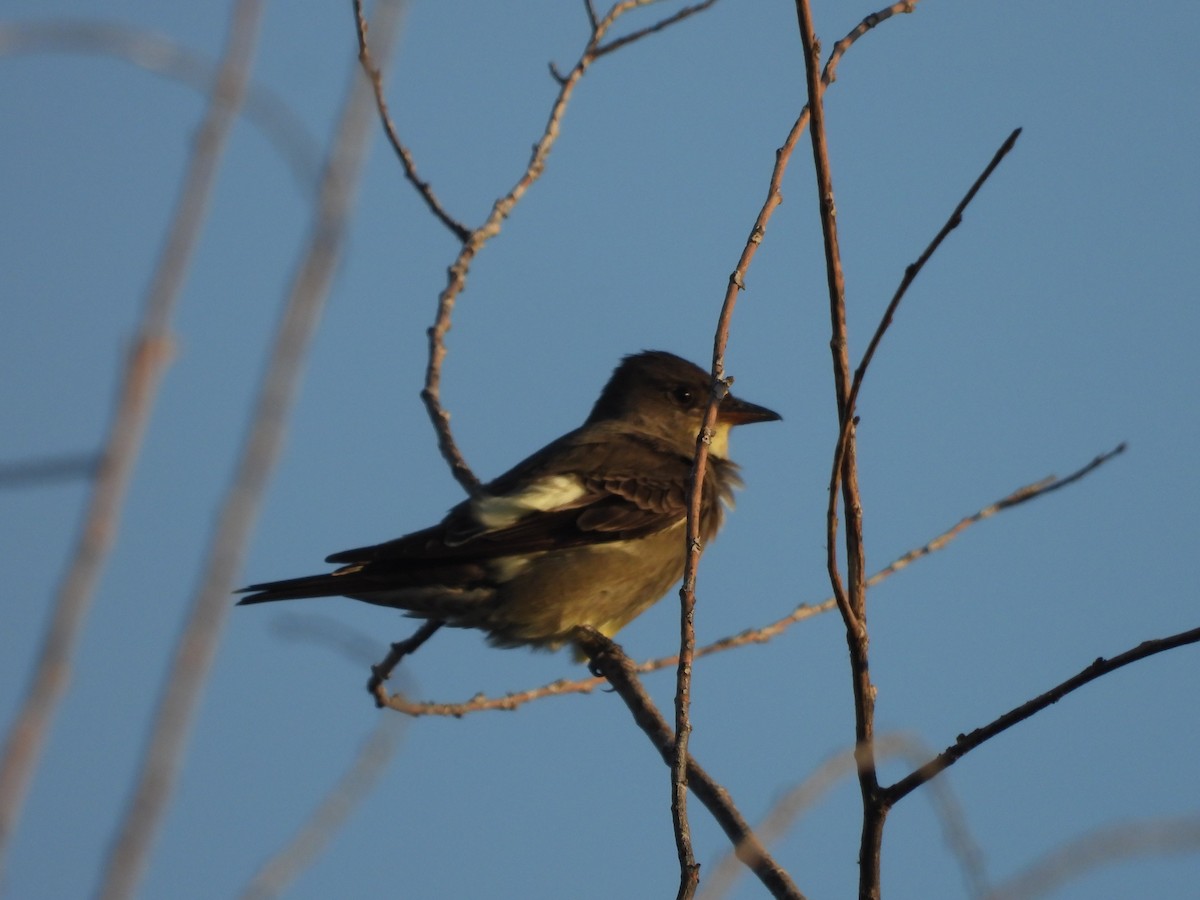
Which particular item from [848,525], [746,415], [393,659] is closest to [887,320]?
[848,525]

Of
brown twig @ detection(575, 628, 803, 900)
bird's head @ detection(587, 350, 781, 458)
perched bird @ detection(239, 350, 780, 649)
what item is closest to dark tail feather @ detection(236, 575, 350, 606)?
perched bird @ detection(239, 350, 780, 649)

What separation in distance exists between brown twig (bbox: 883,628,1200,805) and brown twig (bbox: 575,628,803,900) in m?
0.44

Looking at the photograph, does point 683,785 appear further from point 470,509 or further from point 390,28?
point 470,509

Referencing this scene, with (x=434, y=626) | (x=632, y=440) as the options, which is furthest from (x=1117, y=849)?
(x=632, y=440)

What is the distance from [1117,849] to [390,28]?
2.29 m

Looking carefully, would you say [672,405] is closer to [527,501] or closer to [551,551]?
[527,501]

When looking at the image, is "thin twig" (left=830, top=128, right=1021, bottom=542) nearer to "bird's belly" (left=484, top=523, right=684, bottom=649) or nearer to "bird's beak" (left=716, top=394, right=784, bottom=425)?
"bird's belly" (left=484, top=523, right=684, bottom=649)

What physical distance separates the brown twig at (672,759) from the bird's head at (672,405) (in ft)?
6.20

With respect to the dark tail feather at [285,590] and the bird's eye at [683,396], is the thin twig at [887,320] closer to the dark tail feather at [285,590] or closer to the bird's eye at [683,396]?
the dark tail feather at [285,590]

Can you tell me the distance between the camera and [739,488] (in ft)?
27.3

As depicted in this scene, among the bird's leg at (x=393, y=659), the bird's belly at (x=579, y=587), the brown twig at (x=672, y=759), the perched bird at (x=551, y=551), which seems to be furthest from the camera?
the bird's belly at (x=579, y=587)

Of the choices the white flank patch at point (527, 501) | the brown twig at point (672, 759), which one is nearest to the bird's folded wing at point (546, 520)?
the white flank patch at point (527, 501)

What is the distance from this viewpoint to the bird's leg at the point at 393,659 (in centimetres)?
531

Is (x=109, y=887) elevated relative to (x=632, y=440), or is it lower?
lower
